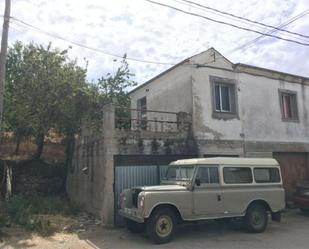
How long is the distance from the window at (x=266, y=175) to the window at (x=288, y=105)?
19.1 feet

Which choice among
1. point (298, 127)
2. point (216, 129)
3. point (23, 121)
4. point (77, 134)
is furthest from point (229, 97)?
point (23, 121)

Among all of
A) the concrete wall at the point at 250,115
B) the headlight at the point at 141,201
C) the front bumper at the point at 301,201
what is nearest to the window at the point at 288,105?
the concrete wall at the point at 250,115

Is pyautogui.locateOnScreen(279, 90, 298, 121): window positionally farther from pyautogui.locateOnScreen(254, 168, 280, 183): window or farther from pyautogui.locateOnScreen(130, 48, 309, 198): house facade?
pyautogui.locateOnScreen(254, 168, 280, 183): window

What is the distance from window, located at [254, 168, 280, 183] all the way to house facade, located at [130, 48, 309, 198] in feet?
8.89

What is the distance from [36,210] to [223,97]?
8.79m

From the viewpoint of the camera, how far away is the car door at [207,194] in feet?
29.3

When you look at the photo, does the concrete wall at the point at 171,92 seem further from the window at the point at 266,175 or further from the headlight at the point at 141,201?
the headlight at the point at 141,201

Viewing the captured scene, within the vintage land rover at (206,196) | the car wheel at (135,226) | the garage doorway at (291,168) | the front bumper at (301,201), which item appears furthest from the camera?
the garage doorway at (291,168)

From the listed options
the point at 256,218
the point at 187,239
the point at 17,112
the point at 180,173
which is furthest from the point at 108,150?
the point at 17,112

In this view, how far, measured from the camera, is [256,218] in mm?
9820

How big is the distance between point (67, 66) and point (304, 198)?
1278cm

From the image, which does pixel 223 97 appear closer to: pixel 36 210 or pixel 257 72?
pixel 257 72

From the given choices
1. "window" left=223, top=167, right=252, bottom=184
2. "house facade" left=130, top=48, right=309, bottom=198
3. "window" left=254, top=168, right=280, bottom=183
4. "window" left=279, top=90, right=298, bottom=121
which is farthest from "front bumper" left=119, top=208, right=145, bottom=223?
"window" left=279, top=90, right=298, bottom=121

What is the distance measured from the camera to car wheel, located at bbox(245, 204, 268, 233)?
31.8 ft
